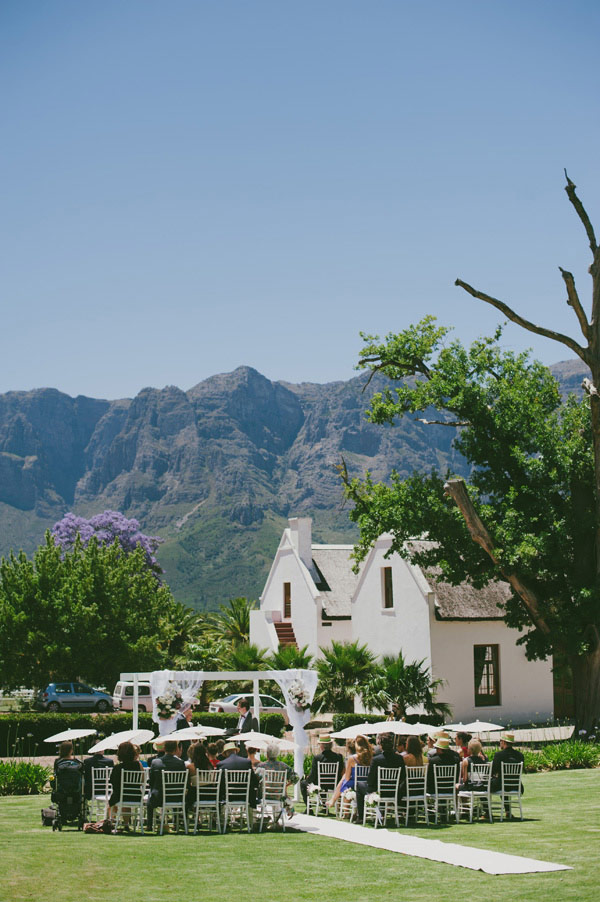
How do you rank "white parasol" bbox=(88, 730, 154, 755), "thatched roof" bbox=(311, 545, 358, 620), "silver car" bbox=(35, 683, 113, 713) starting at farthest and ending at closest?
"thatched roof" bbox=(311, 545, 358, 620), "silver car" bbox=(35, 683, 113, 713), "white parasol" bbox=(88, 730, 154, 755)

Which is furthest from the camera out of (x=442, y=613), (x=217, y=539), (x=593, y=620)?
(x=217, y=539)

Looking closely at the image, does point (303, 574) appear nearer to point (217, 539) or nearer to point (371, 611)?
point (371, 611)

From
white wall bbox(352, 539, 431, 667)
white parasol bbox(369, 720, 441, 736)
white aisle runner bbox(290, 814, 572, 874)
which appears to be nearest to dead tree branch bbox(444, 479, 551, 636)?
white wall bbox(352, 539, 431, 667)

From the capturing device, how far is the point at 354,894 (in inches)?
404

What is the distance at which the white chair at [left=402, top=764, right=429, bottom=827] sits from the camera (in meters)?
15.3

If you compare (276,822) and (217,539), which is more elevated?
(217,539)

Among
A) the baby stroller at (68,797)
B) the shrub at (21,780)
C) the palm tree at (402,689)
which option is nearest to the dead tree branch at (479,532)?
the palm tree at (402,689)

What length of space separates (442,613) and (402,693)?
4.00m

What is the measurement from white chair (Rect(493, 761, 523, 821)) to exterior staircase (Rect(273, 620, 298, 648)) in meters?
26.3

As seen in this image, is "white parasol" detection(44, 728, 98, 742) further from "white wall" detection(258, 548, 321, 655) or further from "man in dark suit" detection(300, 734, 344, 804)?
"white wall" detection(258, 548, 321, 655)

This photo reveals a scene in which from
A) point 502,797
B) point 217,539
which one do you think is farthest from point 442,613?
point 217,539

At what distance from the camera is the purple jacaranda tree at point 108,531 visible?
71.7 m

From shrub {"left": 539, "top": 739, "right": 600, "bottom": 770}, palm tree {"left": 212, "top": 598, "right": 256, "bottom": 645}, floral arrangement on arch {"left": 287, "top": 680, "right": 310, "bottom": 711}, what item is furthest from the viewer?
palm tree {"left": 212, "top": 598, "right": 256, "bottom": 645}

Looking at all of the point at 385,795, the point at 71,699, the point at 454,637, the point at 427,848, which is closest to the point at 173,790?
the point at 385,795
